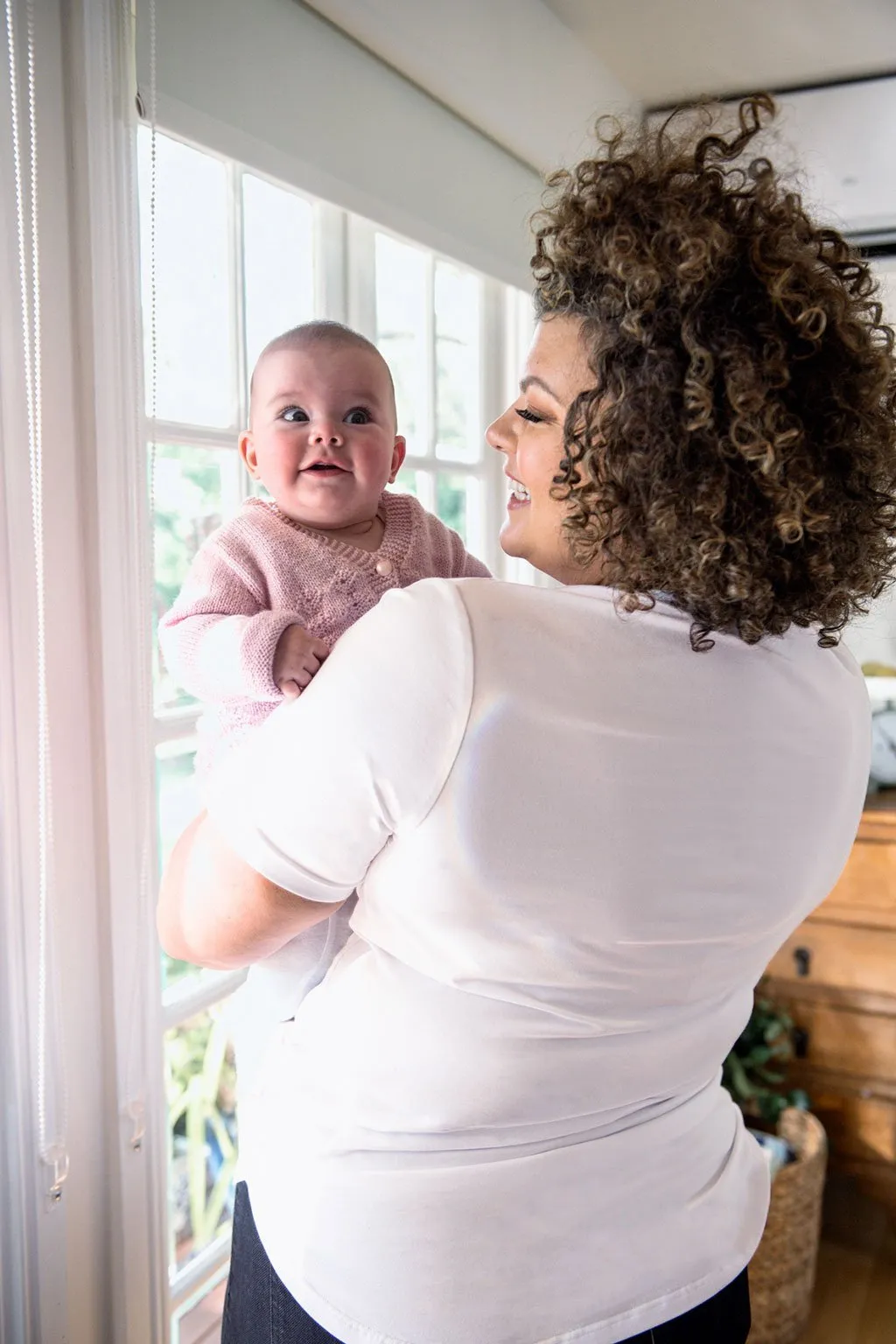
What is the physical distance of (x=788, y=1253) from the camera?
7.31 feet

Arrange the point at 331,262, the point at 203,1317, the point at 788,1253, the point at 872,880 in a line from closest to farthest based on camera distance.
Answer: the point at 203,1317
the point at 331,262
the point at 788,1253
the point at 872,880

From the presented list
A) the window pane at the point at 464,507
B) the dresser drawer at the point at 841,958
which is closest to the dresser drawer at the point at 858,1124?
the dresser drawer at the point at 841,958

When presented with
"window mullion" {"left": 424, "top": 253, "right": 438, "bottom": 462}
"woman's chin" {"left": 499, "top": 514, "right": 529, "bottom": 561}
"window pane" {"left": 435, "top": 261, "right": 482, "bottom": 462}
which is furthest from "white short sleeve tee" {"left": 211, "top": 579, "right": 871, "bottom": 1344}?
"window pane" {"left": 435, "top": 261, "right": 482, "bottom": 462}

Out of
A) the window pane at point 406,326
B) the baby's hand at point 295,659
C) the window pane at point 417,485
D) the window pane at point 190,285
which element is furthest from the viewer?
the window pane at point 417,485

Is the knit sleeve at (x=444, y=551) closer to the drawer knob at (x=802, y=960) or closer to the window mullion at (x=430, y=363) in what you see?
the window mullion at (x=430, y=363)

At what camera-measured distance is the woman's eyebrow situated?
2.58 feet

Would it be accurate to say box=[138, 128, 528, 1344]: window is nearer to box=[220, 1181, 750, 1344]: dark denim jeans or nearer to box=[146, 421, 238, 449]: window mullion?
box=[146, 421, 238, 449]: window mullion

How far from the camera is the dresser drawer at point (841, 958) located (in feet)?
8.54

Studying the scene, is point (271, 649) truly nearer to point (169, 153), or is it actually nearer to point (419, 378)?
point (169, 153)

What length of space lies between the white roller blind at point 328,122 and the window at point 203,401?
0.26 ft

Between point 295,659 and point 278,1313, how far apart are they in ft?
1.69

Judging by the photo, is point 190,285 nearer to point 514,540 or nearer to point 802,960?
point 514,540

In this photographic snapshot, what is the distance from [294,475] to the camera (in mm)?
1121

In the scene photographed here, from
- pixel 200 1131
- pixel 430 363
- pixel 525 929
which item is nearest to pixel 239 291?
pixel 430 363
